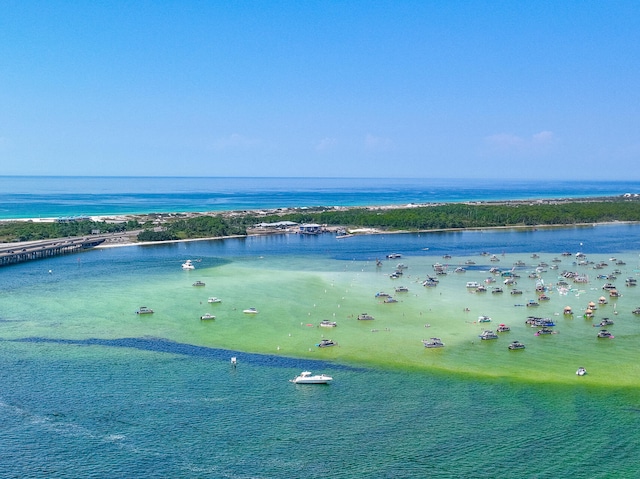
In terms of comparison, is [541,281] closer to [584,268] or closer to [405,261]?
[584,268]

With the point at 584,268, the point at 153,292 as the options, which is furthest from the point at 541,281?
the point at 153,292

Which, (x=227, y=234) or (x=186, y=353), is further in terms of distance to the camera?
(x=227, y=234)

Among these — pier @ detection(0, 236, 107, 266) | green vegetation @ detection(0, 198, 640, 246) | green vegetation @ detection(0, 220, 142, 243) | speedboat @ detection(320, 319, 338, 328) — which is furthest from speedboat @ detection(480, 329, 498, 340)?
green vegetation @ detection(0, 220, 142, 243)

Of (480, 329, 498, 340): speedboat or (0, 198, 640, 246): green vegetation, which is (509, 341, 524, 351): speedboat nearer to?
(480, 329, 498, 340): speedboat

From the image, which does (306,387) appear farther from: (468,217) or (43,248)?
(468,217)

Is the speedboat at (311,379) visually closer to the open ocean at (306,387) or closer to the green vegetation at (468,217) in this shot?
the open ocean at (306,387)

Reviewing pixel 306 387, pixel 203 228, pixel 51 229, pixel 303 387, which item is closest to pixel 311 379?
pixel 306 387
